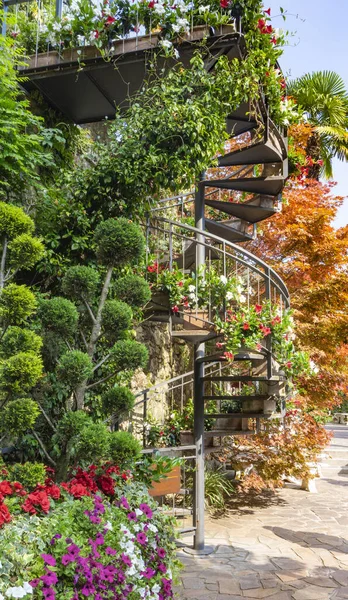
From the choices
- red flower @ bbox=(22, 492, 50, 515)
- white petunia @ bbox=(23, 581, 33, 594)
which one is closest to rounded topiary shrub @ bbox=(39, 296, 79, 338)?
red flower @ bbox=(22, 492, 50, 515)

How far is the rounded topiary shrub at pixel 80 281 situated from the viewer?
4062mm

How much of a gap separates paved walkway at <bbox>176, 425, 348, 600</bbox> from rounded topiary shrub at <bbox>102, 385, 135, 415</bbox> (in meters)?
1.51

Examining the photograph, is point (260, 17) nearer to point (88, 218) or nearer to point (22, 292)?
point (88, 218)

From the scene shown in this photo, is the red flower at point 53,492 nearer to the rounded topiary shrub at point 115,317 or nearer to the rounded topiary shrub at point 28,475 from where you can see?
the rounded topiary shrub at point 28,475

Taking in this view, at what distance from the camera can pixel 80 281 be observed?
4086 mm

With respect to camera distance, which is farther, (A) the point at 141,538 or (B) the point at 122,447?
(B) the point at 122,447

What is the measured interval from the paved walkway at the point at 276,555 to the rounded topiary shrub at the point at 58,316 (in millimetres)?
2187

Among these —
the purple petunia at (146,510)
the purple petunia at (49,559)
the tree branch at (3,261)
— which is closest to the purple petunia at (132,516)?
the purple petunia at (146,510)

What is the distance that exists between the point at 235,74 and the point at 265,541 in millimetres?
4511

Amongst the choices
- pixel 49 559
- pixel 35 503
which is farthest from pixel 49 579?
pixel 35 503

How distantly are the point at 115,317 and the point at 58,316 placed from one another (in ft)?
1.39

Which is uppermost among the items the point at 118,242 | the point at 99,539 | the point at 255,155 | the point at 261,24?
the point at 261,24

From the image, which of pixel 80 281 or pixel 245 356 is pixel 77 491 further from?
pixel 245 356

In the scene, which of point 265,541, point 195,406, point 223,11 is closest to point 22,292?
point 195,406
